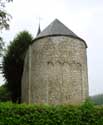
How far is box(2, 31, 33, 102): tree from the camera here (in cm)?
3469

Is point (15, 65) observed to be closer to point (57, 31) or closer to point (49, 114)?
point (57, 31)

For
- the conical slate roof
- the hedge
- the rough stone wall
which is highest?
the conical slate roof

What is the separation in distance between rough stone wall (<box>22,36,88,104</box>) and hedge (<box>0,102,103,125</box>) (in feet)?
29.1

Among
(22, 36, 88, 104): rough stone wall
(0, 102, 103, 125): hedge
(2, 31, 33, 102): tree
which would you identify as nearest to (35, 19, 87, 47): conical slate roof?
(22, 36, 88, 104): rough stone wall

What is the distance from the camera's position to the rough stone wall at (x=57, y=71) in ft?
78.8

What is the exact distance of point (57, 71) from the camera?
80.7ft

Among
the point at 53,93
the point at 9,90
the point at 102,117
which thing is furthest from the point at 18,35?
the point at 102,117

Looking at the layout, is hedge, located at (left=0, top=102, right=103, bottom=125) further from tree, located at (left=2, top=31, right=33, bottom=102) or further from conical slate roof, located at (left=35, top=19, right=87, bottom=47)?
tree, located at (left=2, top=31, right=33, bottom=102)

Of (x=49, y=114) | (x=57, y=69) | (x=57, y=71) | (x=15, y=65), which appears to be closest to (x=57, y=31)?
(x=57, y=69)

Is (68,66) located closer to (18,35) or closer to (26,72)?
(26,72)

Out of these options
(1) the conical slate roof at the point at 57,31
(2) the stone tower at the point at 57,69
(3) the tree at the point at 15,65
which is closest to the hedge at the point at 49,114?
(2) the stone tower at the point at 57,69

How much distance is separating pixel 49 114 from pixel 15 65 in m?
21.1

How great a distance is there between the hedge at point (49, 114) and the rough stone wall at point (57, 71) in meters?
8.87

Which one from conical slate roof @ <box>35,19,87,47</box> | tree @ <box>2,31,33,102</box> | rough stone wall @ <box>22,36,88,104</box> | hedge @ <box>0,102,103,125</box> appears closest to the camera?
hedge @ <box>0,102,103,125</box>
